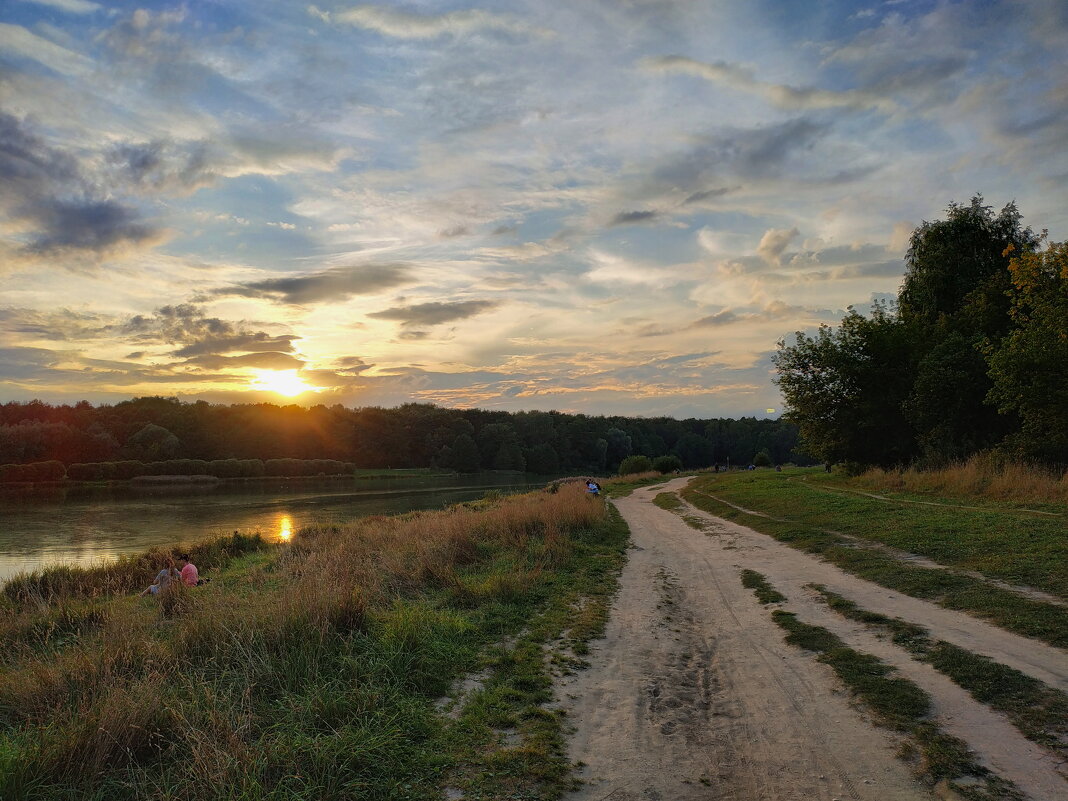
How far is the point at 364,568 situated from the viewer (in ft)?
38.7

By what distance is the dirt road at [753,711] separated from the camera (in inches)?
180

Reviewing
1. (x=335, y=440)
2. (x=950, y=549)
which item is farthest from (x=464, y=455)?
(x=950, y=549)

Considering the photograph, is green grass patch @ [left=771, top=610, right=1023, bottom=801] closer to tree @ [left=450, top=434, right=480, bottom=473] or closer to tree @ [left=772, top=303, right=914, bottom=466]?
tree @ [left=772, top=303, right=914, bottom=466]

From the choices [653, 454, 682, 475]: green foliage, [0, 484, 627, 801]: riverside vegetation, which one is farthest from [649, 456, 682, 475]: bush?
[0, 484, 627, 801]: riverside vegetation

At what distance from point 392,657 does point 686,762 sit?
3449mm

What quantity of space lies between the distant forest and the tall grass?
58.8 metres

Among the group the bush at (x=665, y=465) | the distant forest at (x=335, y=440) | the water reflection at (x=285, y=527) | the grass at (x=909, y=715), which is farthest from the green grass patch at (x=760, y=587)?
the distant forest at (x=335, y=440)

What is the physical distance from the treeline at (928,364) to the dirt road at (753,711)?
19.0 m

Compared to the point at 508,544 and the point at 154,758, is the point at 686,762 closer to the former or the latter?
the point at 154,758

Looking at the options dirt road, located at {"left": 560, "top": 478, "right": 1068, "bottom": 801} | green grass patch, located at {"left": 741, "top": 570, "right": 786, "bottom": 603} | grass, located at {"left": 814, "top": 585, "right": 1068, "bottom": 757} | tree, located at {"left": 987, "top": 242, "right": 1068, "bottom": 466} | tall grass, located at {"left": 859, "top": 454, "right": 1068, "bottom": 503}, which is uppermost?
tree, located at {"left": 987, "top": 242, "right": 1068, "bottom": 466}

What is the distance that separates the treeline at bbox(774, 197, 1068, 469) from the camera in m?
26.6

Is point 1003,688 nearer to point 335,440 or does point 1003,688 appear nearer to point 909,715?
point 909,715

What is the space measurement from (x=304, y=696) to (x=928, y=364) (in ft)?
98.5

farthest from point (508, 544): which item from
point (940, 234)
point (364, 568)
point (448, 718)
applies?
point (940, 234)
